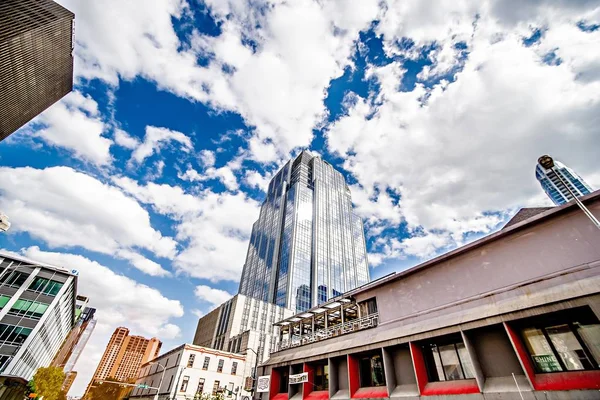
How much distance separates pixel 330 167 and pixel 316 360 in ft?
424

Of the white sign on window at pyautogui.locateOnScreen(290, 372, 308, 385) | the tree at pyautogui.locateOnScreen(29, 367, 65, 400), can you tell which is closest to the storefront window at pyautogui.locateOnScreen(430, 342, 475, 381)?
the white sign on window at pyautogui.locateOnScreen(290, 372, 308, 385)

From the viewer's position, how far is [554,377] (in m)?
10.3

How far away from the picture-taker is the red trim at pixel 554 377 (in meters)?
9.54

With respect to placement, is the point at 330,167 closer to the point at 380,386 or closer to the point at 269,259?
the point at 269,259

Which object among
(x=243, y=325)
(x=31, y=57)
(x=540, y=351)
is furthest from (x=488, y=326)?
(x=243, y=325)

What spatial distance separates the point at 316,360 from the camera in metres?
19.9

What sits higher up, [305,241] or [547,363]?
[305,241]

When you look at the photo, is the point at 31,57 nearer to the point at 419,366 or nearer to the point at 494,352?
the point at 419,366

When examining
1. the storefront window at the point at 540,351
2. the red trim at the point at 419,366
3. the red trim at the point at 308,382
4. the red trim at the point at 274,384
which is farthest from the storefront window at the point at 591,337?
the red trim at the point at 274,384

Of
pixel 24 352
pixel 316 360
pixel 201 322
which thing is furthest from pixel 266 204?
pixel 316 360

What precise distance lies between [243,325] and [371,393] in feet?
235

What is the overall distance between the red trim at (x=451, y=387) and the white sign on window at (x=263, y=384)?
14.6 meters

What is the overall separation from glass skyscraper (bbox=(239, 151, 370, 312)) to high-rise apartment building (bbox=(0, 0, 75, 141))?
7582cm

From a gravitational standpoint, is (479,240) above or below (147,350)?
below
